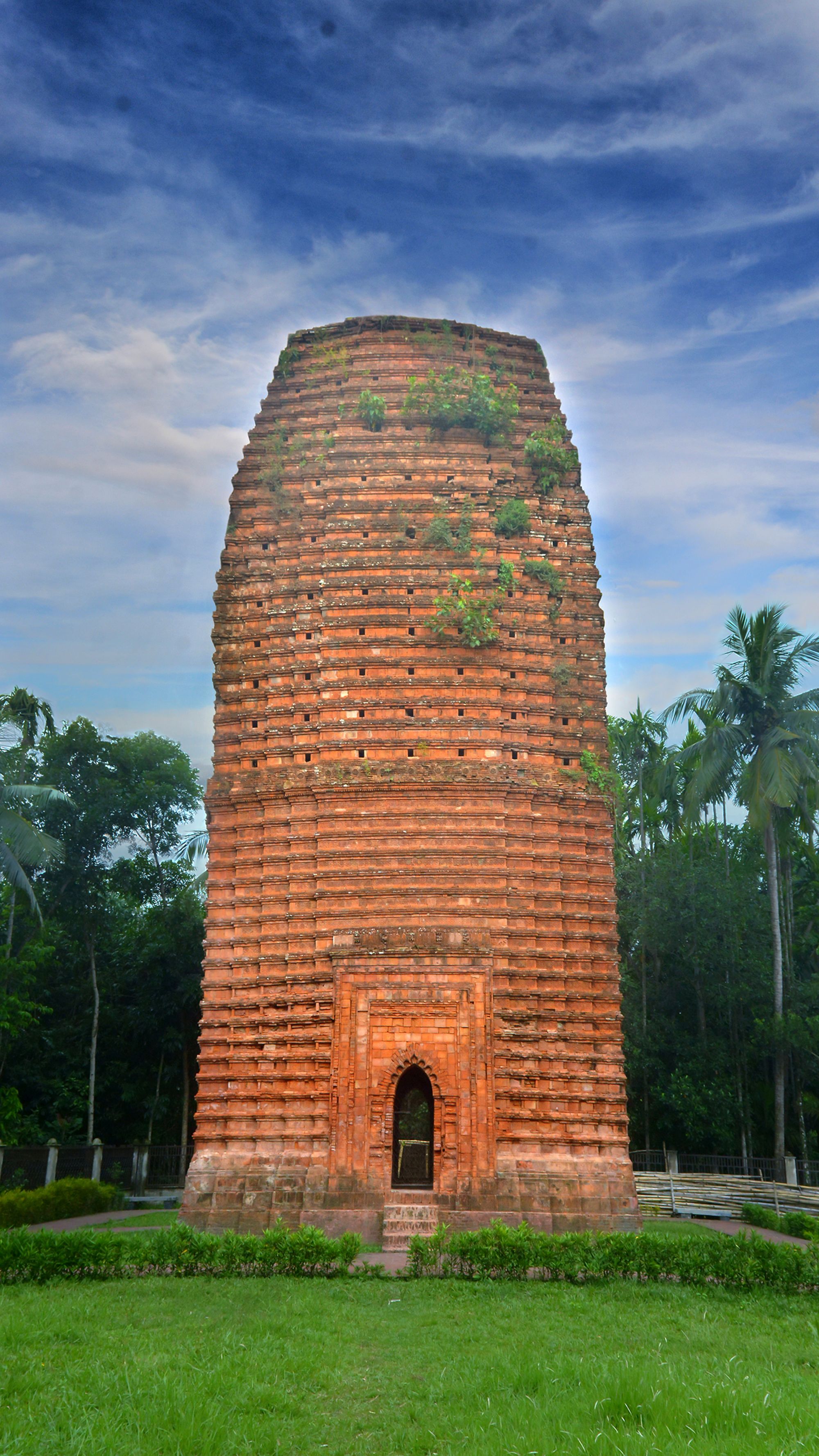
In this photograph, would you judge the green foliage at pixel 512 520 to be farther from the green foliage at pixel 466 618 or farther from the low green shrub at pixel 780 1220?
the low green shrub at pixel 780 1220

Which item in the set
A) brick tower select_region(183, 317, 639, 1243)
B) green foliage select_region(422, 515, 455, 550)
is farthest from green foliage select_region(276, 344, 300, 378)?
green foliage select_region(422, 515, 455, 550)

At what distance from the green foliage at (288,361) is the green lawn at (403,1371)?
59.4 feet

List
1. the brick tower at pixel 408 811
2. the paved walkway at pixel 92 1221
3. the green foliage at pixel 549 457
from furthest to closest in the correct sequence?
the green foliage at pixel 549 457 → the paved walkway at pixel 92 1221 → the brick tower at pixel 408 811

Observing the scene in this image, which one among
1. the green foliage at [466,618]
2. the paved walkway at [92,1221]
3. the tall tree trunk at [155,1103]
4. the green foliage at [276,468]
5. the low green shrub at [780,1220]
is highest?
the green foliage at [276,468]

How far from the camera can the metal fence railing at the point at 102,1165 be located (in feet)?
81.2

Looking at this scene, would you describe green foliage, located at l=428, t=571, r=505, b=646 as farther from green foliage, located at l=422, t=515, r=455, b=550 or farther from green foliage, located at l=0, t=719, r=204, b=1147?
green foliage, located at l=0, t=719, r=204, b=1147

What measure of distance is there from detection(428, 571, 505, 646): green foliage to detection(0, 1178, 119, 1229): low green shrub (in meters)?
13.5

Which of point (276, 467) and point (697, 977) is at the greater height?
point (276, 467)

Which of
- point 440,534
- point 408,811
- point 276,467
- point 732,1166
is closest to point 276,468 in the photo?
point 276,467

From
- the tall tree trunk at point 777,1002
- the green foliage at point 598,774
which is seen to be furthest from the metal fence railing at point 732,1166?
the green foliage at point 598,774

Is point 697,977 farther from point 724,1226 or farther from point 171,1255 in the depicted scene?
point 171,1255

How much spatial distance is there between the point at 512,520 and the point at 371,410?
3915 millimetres

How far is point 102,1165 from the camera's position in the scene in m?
27.4

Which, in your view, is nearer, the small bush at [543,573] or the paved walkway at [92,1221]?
the paved walkway at [92,1221]
